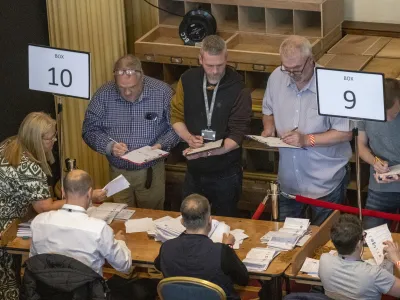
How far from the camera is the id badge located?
6.98 meters

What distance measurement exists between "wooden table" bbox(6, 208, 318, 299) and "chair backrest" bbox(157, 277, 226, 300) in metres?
0.48

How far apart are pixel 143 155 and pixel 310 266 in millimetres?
1576

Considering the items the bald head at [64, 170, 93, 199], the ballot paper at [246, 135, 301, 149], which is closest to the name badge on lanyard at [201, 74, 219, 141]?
the ballot paper at [246, 135, 301, 149]

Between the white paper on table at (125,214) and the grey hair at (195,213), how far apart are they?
114 centimetres

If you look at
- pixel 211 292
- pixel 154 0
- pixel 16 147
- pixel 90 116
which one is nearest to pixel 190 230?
pixel 211 292

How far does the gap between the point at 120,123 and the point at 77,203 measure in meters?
1.42

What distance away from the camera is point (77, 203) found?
5.90m

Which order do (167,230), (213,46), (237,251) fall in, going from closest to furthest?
(237,251), (167,230), (213,46)

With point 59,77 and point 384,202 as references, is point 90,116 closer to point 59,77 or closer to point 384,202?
point 59,77

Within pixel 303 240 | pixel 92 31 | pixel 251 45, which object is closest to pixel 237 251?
pixel 303 240

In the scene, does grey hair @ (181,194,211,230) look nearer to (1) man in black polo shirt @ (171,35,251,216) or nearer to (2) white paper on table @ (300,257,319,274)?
(2) white paper on table @ (300,257,319,274)

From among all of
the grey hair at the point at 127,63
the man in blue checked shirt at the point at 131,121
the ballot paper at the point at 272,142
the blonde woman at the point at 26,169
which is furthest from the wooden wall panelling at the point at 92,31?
the ballot paper at the point at 272,142

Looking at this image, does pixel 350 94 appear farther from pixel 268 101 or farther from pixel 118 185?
pixel 118 185

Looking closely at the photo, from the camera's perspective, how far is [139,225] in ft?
21.7
